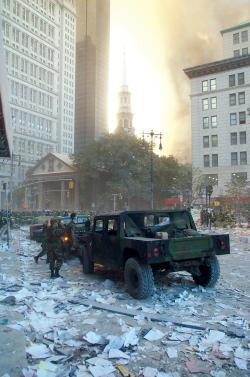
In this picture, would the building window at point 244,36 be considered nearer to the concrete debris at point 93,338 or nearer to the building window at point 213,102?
the building window at point 213,102

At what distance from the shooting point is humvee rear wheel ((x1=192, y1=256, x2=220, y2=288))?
29.3ft

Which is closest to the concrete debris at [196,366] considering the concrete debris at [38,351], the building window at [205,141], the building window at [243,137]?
the concrete debris at [38,351]

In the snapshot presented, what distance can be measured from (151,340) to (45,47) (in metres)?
136

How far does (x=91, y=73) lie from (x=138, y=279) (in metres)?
161

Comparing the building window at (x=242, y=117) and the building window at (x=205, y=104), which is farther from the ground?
the building window at (x=205, y=104)

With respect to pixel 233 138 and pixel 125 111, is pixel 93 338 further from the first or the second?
pixel 125 111

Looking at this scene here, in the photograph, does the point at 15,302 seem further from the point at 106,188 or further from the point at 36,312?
the point at 106,188

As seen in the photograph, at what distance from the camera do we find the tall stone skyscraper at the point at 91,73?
15800 centimetres

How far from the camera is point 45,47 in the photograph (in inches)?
5044

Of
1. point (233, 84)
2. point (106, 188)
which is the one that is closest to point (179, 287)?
point (106, 188)

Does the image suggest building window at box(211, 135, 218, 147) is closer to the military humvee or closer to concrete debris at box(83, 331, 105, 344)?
the military humvee

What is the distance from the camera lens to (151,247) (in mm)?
7711

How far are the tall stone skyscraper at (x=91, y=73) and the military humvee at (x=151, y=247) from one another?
5740 inches

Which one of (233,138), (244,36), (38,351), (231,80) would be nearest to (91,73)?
(244,36)
